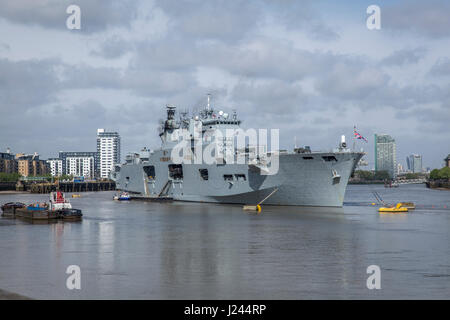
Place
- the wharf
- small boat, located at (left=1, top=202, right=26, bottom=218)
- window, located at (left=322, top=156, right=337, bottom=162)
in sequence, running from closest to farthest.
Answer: window, located at (left=322, top=156, right=337, bottom=162), small boat, located at (left=1, top=202, right=26, bottom=218), the wharf

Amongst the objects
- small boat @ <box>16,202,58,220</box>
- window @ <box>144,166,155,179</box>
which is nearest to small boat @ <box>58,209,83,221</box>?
small boat @ <box>16,202,58,220</box>

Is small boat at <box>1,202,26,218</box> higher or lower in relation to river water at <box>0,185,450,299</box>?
higher

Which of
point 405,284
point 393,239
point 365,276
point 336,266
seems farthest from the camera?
point 393,239

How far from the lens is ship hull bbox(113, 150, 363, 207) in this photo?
4625 centimetres

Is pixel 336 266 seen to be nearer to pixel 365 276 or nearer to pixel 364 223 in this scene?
pixel 365 276

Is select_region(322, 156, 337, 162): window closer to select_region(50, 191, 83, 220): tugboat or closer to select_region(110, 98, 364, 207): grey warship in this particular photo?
select_region(110, 98, 364, 207): grey warship

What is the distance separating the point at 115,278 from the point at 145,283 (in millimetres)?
1539

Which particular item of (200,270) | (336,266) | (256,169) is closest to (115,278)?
(200,270)

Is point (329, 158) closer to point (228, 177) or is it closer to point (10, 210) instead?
point (228, 177)

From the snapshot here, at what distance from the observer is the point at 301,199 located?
49.4m

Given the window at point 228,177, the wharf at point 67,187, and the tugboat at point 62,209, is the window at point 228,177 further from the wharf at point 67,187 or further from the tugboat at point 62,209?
the wharf at point 67,187

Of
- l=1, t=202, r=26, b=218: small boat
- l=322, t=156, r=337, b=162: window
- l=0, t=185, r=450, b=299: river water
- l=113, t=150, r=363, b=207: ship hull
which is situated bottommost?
l=0, t=185, r=450, b=299: river water

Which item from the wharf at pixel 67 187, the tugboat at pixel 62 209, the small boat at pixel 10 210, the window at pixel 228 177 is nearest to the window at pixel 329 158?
the window at pixel 228 177

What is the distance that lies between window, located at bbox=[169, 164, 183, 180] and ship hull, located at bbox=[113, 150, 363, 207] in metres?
0.46
